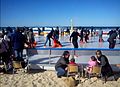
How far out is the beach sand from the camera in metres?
7.68

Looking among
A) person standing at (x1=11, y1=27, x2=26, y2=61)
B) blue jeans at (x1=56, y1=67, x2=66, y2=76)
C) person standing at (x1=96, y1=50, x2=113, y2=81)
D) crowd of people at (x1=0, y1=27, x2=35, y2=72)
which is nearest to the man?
blue jeans at (x1=56, y1=67, x2=66, y2=76)

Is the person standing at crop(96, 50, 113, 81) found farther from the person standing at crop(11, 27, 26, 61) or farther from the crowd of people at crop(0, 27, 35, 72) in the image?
the person standing at crop(11, 27, 26, 61)

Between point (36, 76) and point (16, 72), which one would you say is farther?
point (16, 72)

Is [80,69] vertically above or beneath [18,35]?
beneath

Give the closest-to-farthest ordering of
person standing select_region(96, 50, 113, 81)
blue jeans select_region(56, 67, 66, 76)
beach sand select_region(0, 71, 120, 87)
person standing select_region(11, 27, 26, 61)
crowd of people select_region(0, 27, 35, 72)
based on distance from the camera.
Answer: beach sand select_region(0, 71, 120, 87)
person standing select_region(96, 50, 113, 81)
blue jeans select_region(56, 67, 66, 76)
crowd of people select_region(0, 27, 35, 72)
person standing select_region(11, 27, 26, 61)

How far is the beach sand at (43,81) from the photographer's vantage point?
7676 millimetres

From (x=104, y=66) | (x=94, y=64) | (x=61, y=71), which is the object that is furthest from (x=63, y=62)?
(x=104, y=66)

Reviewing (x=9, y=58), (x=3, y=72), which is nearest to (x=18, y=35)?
(x=9, y=58)

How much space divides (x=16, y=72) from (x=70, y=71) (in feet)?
7.69

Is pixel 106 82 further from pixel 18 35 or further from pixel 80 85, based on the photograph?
pixel 18 35

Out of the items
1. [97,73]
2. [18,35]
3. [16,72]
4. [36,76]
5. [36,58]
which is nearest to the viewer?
[97,73]

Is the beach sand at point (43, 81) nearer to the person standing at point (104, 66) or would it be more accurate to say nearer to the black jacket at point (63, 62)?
the person standing at point (104, 66)

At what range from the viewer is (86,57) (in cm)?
1194

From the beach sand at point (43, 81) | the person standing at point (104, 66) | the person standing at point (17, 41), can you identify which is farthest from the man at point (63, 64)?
the person standing at point (17, 41)
